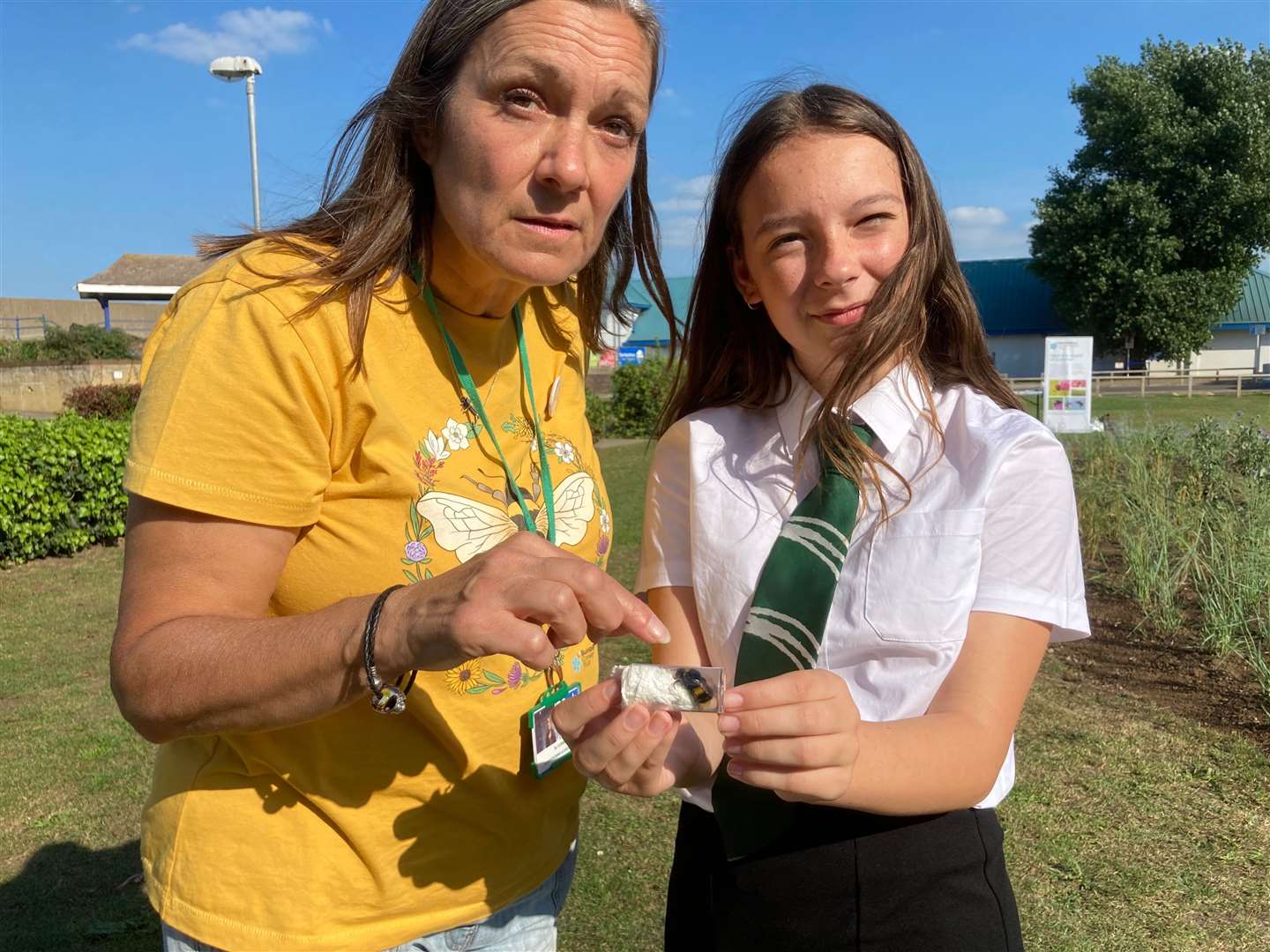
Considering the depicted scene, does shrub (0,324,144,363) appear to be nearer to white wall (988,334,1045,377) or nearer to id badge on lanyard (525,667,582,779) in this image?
id badge on lanyard (525,667,582,779)

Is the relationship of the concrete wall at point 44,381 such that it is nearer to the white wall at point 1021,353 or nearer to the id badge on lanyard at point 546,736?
the id badge on lanyard at point 546,736

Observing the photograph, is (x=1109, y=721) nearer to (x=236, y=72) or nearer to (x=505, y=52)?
(x=505, y=52)

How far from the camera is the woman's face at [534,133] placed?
1570 millimetres

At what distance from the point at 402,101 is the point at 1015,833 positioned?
3.86 m

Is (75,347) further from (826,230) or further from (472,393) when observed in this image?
(826,230)

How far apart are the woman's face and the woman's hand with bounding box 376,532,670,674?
558mm

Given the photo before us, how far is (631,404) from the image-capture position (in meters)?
20.0

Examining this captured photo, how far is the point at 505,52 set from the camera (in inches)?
61.7

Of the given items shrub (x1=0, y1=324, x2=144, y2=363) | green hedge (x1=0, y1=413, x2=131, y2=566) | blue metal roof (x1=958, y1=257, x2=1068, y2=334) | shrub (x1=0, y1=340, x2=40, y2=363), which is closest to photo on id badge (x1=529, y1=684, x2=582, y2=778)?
green hedge (x1=0, y1=413, x2=131, y2=566)

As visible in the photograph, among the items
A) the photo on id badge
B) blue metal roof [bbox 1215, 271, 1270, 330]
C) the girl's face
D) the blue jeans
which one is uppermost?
blue metal roof [bbox 1215, 271, 1270, 330]

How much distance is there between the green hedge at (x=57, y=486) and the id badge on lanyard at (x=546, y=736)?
27.9 ft

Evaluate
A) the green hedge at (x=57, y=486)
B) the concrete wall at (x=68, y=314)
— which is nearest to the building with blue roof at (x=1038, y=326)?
the concrete wall at (x=68, y=314)

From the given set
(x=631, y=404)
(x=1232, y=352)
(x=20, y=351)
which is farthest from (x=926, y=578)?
(x=1232, y=352)

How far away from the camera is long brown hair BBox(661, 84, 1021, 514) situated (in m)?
1.69
